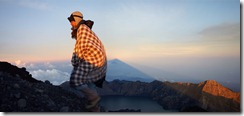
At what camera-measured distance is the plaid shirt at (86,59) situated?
3297mm

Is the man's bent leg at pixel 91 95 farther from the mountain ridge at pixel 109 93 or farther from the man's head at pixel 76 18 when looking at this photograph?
the man's head at pixel 76 18

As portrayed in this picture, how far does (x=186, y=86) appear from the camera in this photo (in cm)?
673

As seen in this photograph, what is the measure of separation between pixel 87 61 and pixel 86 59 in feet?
0.08

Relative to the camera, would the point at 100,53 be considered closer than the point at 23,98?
Yes

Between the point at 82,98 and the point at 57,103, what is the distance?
49 centimetres

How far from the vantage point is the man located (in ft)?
10.8

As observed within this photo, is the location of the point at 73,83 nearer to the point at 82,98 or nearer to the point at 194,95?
the point at 82,98

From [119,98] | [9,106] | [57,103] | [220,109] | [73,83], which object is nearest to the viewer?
[73,83]

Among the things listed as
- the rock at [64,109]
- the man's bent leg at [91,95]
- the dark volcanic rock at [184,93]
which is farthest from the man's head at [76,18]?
the dark volcanic rock at [184,93]

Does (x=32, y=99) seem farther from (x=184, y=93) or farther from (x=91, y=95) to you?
(x=184, y=93)

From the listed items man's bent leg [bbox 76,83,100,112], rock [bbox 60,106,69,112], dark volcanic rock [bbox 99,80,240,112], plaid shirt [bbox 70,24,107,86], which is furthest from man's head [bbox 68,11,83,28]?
dark volcanic rock [bbox 99,80,240,112]

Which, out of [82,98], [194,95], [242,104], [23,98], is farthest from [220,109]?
[23,98]

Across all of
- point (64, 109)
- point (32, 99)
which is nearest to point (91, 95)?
point (64, 109)

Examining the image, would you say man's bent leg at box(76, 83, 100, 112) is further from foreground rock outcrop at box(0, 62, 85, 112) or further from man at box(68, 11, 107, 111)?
foreground rock outcrop at box(0, 62, 85, 112)
